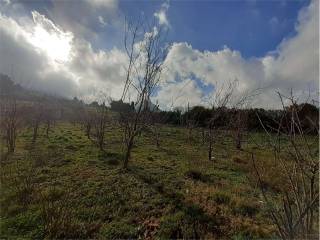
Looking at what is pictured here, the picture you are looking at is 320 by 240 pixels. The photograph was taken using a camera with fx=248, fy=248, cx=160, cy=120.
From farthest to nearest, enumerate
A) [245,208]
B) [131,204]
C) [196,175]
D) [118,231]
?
[196,175], [131,204], [245,208], [118,231]

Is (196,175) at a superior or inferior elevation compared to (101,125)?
inferior

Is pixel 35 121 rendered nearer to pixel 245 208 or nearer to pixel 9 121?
pixel 9 121

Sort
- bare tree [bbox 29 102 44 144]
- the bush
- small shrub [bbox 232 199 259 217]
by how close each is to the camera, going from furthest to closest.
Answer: bare tree [bbox 29 102 44 144]
small shrub [bbox 232 199 259 217]
the bush

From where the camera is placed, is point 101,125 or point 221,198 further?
point 101,125

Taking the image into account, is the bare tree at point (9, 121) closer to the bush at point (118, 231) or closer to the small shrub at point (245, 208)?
the bush at point (118, 231)

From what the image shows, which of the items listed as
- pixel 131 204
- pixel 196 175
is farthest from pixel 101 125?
pixel 131 204

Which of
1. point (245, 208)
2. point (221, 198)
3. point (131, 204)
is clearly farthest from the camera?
point (221, 198)

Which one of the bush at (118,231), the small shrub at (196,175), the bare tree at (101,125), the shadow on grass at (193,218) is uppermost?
the bare tree at (101,125)

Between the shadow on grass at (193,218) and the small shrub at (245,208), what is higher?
the small shrub at (245,208)

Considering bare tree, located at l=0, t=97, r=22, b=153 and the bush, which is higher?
bare tree, located at l=0, t=97, r=22, b=153

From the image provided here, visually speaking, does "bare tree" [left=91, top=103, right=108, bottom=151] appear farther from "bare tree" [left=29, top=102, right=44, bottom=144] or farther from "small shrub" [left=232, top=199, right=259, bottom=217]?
"small shrub" [left=232, top=199, right=259, bottom=217]

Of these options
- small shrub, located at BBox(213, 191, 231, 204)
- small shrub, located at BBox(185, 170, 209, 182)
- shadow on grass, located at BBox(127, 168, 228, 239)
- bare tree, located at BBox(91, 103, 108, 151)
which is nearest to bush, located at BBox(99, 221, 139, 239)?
shadow on grass, located at BBox(127, 168, 228, 239)

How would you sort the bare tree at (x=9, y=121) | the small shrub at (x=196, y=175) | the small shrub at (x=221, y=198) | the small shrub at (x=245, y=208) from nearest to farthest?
the small shrub at (x=245, y=208) < the small shrub at (x=221, y=198) < the small shrub at (x=196, y=175) < the bare tree at (x=9, y=121)

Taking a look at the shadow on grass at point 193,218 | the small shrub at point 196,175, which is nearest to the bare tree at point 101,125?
the small shrub at point 196,175
